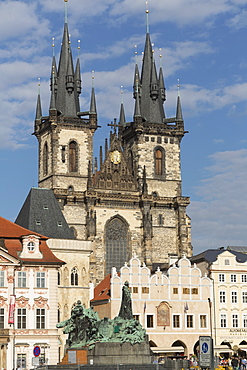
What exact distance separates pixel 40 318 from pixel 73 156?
106ft

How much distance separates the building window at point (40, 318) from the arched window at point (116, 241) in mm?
25760

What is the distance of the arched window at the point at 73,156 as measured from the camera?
3137 inches

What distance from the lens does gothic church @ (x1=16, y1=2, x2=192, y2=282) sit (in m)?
76.1

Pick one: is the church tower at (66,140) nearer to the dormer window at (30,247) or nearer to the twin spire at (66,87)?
the twin spire at (66,87)

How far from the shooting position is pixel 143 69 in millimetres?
87125

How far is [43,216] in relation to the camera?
66188 millimetres

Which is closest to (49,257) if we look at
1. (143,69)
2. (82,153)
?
(82,153)

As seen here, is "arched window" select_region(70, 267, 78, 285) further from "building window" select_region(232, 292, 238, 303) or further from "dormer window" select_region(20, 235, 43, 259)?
"building window" select_region(232, 292, 238, 303)

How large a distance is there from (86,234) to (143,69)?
2268 centimetres

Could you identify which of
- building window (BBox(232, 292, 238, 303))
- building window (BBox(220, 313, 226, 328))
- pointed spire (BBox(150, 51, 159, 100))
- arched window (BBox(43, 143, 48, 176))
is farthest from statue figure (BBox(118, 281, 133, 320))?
pointed spire (BBox(150, 51, 159, 100))

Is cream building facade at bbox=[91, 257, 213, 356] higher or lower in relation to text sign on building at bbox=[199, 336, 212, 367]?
higher

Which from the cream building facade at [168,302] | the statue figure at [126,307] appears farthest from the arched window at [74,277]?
the statue figure at [126,307]

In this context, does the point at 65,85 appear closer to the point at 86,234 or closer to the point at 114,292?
the point at 86,234

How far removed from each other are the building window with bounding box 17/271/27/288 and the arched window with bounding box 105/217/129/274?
84.5 feet
